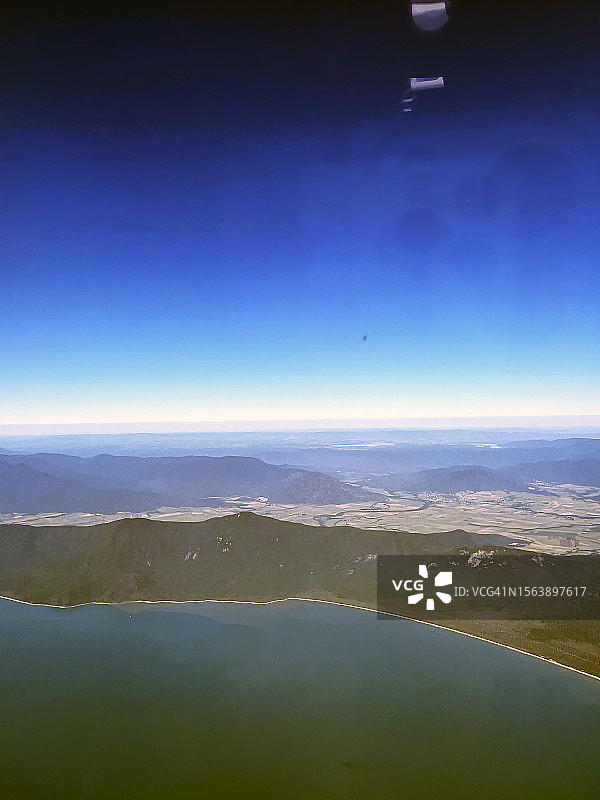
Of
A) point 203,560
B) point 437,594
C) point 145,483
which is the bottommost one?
point 203,560

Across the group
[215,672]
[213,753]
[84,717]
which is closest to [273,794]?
[213,753]

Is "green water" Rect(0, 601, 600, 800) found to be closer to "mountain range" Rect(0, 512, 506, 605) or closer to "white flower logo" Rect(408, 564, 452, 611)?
"white flower logo" Rect(408, 564, 452, 611)

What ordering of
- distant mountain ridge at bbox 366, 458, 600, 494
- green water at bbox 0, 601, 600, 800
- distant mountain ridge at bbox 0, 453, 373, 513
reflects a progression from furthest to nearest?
1. distant mountain ridge at bbox 366, 458, 600, 494
2. distant mountain ridge at bbox 0, 453, 373, 513
3. green water at bbox 0, 601, 600, 800

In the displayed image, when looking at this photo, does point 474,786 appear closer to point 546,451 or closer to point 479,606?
point 479,606

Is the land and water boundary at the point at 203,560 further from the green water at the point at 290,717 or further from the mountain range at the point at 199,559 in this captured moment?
the green water at the point at 290,717

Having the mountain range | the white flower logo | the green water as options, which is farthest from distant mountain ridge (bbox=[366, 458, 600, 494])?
the green water

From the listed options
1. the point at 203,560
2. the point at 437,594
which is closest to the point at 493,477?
the point at 437,594

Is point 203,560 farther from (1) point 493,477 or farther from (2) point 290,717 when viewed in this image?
(1) point 493,477
